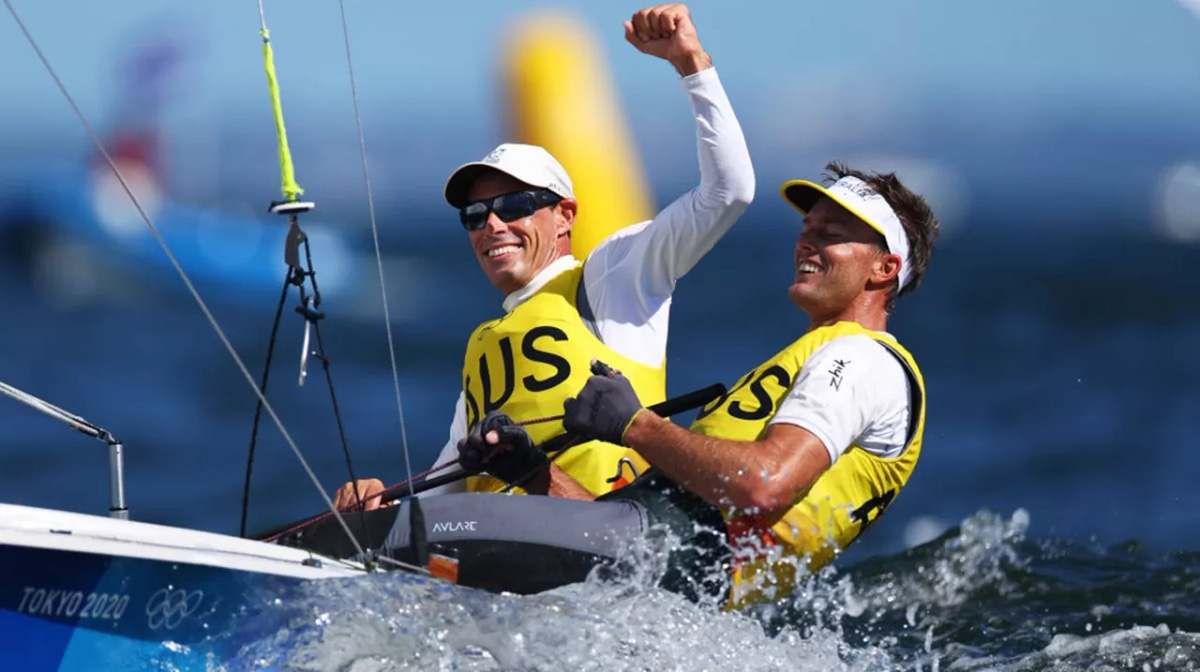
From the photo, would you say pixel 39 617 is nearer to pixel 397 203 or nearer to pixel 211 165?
pixel 397 203

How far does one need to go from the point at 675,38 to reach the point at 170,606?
160cm

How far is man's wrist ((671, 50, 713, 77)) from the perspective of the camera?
3482mm

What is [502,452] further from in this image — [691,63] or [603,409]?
[691,63]

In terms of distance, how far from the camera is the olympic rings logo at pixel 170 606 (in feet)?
8.80

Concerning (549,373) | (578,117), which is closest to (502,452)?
(549,373)

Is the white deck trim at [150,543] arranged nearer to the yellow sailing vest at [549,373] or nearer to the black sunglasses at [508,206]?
the yellow sailing vest at [549,373]

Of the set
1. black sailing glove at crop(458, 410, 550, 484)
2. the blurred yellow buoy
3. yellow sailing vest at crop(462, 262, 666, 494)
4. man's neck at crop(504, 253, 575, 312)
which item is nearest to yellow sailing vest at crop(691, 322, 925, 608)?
yellow sailing vest at crop(462, 262, 666, 494)

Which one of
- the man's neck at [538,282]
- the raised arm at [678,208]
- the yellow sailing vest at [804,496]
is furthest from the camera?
the man's neck at [538,282]

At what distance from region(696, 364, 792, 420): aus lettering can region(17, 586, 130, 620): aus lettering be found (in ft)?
4.29

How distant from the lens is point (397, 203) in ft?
53.6

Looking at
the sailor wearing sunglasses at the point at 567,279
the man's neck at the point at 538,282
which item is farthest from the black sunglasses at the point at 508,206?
the man's neck at the point at 538,282

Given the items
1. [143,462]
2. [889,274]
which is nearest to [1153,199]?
[143,462]

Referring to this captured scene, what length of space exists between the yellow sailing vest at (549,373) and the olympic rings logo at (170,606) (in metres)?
1.02

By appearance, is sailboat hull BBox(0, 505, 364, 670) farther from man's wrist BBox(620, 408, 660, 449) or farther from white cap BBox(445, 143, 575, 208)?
white cap BBox(445, 143, 575, 208)
